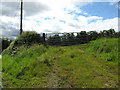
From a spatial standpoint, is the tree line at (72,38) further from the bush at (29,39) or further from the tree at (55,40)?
the bush at (29,39)

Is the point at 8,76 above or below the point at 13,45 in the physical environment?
below

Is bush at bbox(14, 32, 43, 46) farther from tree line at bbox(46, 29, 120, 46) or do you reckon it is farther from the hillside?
the hillside

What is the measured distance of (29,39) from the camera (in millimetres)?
14461

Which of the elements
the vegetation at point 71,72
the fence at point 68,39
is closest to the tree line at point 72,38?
the fence at point 68,39

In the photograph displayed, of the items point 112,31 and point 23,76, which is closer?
point 23,76

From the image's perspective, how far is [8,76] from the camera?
28.2ft

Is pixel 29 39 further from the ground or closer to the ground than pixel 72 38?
closer to the ground

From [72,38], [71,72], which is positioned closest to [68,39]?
[72,38]

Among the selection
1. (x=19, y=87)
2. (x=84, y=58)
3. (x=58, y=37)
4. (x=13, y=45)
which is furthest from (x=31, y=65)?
(x=58, y=37)

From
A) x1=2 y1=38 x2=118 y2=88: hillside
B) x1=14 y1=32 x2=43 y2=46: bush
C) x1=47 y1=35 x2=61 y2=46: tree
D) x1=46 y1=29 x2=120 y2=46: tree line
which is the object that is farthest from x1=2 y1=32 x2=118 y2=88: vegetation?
x1=47 y1=35 x2=61 y2=46: tree

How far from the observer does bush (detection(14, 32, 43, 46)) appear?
14.4 m

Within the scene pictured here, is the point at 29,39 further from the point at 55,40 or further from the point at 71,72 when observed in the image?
the point at 71,72

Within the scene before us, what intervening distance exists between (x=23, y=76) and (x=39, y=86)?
1.55 m

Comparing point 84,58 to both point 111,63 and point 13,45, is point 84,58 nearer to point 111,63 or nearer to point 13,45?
point 111,63
